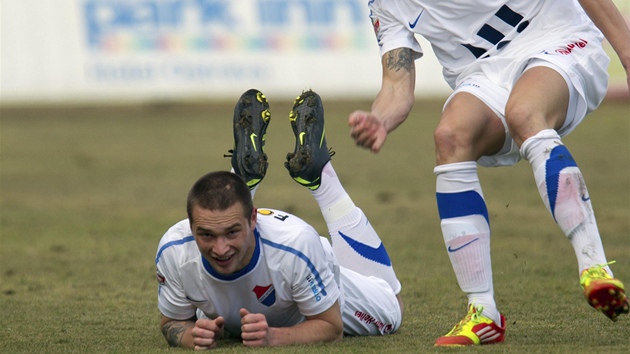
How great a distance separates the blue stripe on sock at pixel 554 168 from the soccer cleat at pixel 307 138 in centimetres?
→ 150

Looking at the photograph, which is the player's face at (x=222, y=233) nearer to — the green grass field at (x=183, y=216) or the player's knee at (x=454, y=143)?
the green grass field at (x=183, y=216)

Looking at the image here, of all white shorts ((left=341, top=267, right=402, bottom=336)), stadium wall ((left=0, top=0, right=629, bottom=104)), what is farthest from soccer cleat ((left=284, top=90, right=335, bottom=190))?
stadium wall ((left=0, top=0, right=629, bottom=104))

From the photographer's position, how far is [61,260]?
8.88 meters

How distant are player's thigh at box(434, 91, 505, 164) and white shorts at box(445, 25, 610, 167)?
45mm

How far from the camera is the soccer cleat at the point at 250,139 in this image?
6.22m

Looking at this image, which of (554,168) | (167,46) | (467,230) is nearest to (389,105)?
(467,230)

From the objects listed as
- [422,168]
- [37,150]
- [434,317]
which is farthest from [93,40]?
[434,317]

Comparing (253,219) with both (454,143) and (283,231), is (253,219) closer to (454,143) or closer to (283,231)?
(283,231)

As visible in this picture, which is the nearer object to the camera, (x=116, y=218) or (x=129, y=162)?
(x=116, y=218)

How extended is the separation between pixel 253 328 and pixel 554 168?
59.9 inches

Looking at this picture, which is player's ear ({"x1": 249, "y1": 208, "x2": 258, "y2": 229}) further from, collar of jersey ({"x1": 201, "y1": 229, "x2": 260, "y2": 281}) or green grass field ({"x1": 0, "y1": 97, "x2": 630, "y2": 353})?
green grass field ({"x1": 0, "y1": 97, "x2": 630, "y2": 353})

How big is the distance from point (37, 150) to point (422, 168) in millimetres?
6547

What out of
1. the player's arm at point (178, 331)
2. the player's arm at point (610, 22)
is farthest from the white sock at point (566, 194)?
the player's arm at point (178, 331)

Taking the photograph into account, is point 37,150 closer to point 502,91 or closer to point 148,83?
point 148,83
